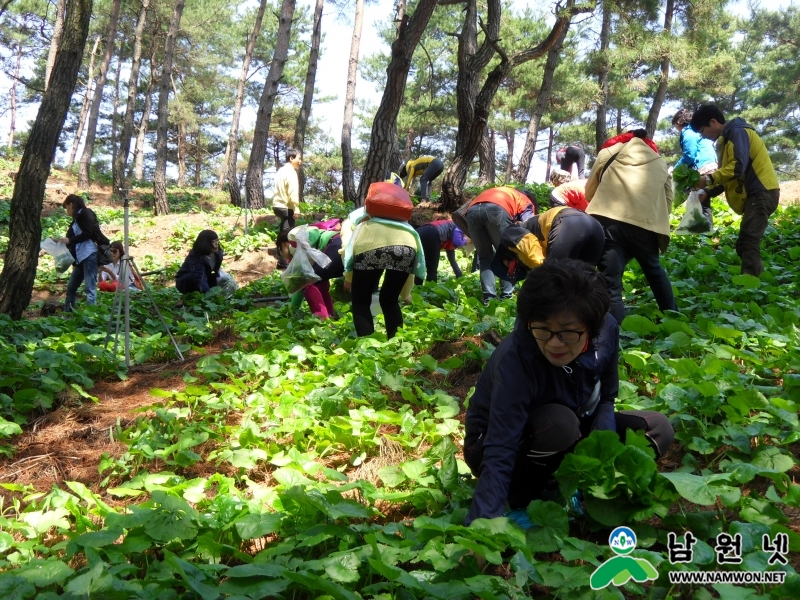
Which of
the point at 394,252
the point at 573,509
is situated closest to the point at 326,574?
the point at 573,509

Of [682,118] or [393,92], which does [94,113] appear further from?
[682,118]

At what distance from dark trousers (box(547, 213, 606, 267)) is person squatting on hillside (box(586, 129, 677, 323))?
0.94ft

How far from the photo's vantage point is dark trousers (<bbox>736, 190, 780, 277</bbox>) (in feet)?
17.3

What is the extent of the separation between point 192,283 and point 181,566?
6.22 m

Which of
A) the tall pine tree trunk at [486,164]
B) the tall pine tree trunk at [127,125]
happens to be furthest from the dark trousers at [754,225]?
the tall pine tree trunk at [127,125]

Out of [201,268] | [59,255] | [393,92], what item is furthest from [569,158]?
[59,255]

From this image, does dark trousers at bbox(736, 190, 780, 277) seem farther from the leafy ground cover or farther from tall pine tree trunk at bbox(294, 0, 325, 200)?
tall pine tree trunk at bbox(294, 0, 325, 200)

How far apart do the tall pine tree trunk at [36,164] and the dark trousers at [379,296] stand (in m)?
3.52

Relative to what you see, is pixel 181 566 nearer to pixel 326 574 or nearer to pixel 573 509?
pixel 326 574

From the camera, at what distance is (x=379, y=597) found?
1.90 meters

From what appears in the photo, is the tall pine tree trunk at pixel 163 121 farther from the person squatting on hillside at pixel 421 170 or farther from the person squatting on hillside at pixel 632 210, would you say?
the person squatting on hillside at pixel 632 210

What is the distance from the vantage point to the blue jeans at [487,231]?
18.8ft

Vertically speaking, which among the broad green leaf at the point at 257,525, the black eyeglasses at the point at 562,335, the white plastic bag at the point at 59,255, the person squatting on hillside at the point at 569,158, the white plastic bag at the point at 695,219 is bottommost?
the broad green leaf at the point at 257,525

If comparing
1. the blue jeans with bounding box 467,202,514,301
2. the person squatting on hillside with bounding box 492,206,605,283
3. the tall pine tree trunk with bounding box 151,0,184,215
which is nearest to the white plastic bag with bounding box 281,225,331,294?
the blue jeans with bounding box 467,202,514,301
